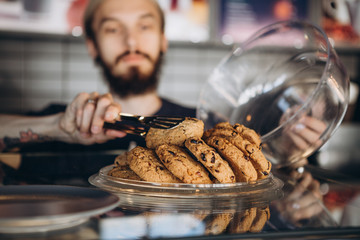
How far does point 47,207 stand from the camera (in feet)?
1.35

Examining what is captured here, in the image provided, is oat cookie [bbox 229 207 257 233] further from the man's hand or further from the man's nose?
the man's nose

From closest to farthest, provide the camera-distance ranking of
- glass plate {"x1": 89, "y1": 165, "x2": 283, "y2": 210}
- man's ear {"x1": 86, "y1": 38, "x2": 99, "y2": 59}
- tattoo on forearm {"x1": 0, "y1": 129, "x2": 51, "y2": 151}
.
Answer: glass plate {"x1": 89, "y1": 165, "x2": 283, "y2": 210} → tattoo on forearm {"x1": 0, "y1": 129, "x2": 51, "y2": 151} → man's ear {"x1": 86, "y1": 38, "x2": 99, "y2": 59}

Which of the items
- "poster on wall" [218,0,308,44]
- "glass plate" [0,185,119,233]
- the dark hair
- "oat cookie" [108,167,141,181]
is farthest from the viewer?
"poster on wall" [218,0,308,44]

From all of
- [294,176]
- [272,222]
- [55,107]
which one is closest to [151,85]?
[55,107]

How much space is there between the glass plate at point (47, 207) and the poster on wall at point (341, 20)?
9.21 feet

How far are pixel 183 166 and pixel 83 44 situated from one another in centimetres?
229

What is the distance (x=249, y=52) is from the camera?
1.12m

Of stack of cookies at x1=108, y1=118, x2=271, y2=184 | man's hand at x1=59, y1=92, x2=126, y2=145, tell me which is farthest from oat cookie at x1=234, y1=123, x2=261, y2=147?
man's hand at x1=59, y1=92, x2=126, y2=145

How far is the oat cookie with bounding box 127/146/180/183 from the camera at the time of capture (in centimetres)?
56

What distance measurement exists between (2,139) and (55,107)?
0.98 metres

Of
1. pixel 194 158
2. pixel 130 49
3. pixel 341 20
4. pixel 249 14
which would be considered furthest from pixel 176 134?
pixel 341 20

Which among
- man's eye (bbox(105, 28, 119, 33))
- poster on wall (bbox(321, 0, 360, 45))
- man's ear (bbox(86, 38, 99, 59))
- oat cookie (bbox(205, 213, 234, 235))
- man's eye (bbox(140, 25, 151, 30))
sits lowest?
oat cookie (bbox(205, 213, 234, 235))

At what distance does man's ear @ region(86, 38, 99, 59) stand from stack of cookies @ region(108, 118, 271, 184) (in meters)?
2.05

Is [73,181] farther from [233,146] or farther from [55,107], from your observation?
[55,107]
